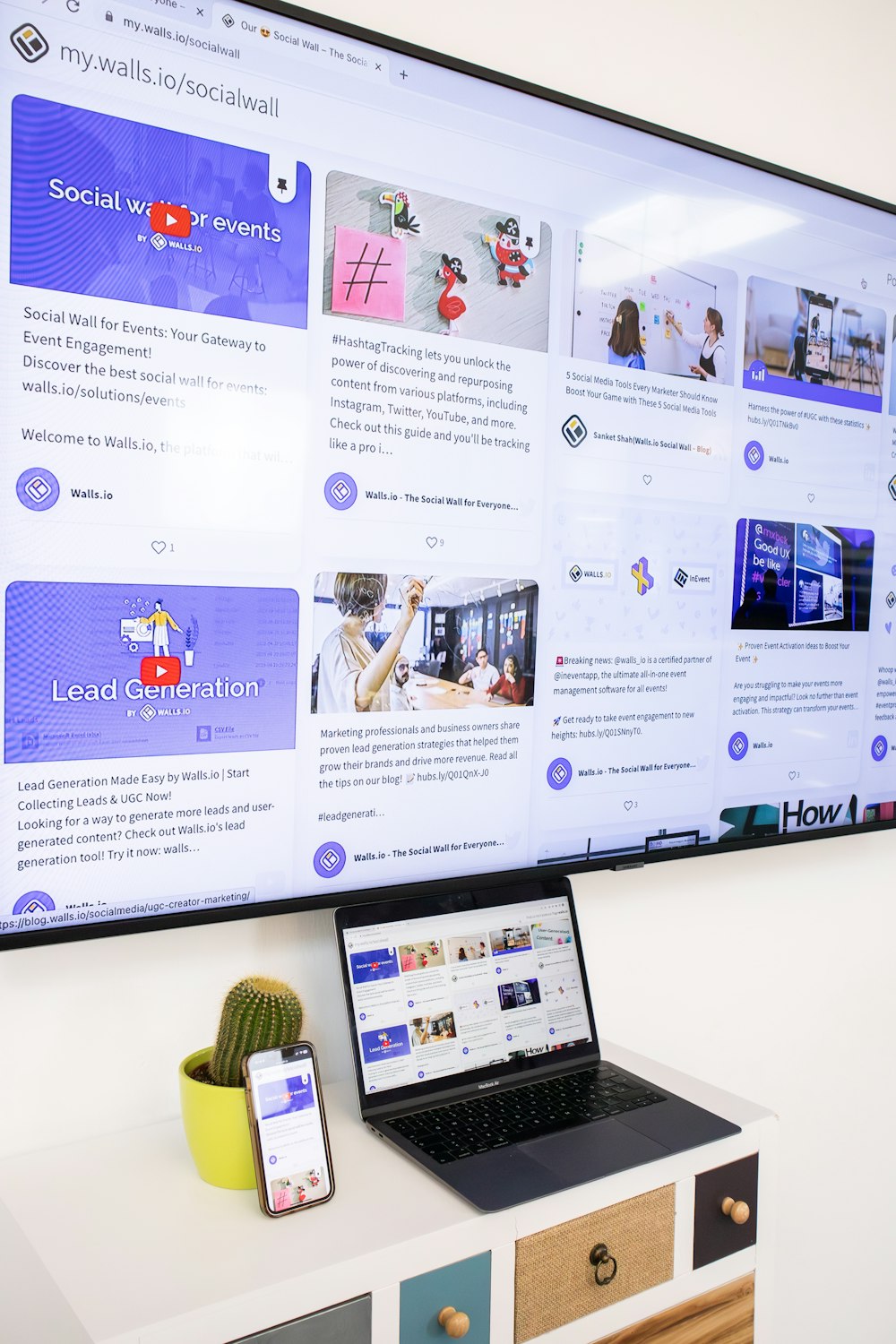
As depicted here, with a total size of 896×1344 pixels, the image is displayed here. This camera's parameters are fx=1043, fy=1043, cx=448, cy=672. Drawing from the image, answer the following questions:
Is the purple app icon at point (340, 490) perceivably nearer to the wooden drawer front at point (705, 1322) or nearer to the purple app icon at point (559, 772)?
the purple app icon at point (559, 772)

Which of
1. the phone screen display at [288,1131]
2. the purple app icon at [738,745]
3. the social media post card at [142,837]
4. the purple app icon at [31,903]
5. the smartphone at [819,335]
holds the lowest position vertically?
the phone screen display at [288,1131]

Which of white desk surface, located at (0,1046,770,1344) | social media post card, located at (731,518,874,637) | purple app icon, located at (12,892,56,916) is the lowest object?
white desk surface, located at (0,1046,770,1344)

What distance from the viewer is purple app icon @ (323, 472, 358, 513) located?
1.31m

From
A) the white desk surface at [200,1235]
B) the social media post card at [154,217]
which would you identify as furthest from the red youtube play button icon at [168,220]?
the white desk surface at [200,1235]

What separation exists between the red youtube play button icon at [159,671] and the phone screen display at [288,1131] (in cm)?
43

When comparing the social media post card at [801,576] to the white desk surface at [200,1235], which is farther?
the social media post card at [801,576]

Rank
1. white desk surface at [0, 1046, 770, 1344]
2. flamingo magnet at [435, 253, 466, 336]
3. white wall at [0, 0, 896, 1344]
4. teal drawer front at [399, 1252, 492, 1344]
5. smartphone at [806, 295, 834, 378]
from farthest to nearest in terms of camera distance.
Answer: smartphone at [806, 295, 834, 378], flamingo magnet at [435, 253, 466, 336], white wall at [0, 0, 896, 1344], teal drawer front at [399, 1252, 492, 1344], white desk surface at [0, 1046, 770, 1344]

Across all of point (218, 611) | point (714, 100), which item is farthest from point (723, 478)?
point (218, 611)

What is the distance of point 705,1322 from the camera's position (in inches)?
51.9

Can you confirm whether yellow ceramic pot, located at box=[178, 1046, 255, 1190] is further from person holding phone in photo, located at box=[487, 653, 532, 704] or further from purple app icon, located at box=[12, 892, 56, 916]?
person holding phone in photo, located at box=[487, 653, 532, 704]

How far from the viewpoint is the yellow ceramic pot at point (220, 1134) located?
3.72 ft

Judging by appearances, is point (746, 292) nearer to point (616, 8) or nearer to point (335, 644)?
point (616, 8)

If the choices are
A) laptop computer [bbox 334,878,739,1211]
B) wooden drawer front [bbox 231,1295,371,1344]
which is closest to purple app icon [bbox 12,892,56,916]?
laptop computer [bbox 334,878,739,1211]

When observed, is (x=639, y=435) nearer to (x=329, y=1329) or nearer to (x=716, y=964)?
(x=716, y=964)
